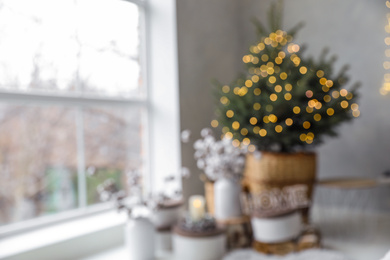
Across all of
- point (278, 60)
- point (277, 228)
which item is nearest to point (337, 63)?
point (278, 60)

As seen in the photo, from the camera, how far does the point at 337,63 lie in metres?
3.29

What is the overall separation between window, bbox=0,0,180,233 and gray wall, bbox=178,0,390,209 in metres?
0.21

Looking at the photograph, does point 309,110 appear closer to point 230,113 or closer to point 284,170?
point 284,170

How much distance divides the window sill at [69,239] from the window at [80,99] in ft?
0.40

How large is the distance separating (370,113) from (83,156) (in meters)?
2.36

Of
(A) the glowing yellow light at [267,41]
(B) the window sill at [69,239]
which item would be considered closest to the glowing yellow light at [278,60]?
(A) the glowing yellow light at [267,41]

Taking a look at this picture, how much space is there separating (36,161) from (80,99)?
481mm

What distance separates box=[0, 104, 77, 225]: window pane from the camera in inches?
85.7

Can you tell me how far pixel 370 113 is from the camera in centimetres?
317

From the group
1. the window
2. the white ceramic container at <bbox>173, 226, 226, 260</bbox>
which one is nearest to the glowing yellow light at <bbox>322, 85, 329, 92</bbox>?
the window

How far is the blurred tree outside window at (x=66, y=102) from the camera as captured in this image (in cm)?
219

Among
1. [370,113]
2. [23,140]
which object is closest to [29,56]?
[23,140]

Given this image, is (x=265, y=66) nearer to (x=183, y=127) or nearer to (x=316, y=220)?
(x=183, y=127)

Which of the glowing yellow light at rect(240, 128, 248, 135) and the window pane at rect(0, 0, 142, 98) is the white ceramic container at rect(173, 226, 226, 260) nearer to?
the glowing yellow light at rect(240, 128, 248, 135)
